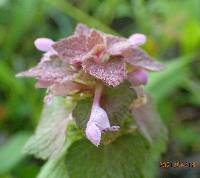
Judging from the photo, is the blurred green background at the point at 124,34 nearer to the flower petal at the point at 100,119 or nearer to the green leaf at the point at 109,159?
the green leaf at the point at 109,159

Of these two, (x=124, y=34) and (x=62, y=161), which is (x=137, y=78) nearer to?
(x=62, y=161)

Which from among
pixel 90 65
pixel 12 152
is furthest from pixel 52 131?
pixel 12 152

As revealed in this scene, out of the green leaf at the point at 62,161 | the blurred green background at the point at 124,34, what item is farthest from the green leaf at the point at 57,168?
the blurred green background at the point at 124,34

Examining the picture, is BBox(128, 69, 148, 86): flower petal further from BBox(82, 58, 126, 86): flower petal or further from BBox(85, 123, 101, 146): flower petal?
BBox(85, 123, 101, 146): flower petal

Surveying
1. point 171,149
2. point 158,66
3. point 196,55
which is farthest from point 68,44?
point 196,55

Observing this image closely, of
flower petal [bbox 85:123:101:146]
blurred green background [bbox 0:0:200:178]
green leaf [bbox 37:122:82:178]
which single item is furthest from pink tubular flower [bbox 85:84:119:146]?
blurred green background [bbox 0:0:200:178]
